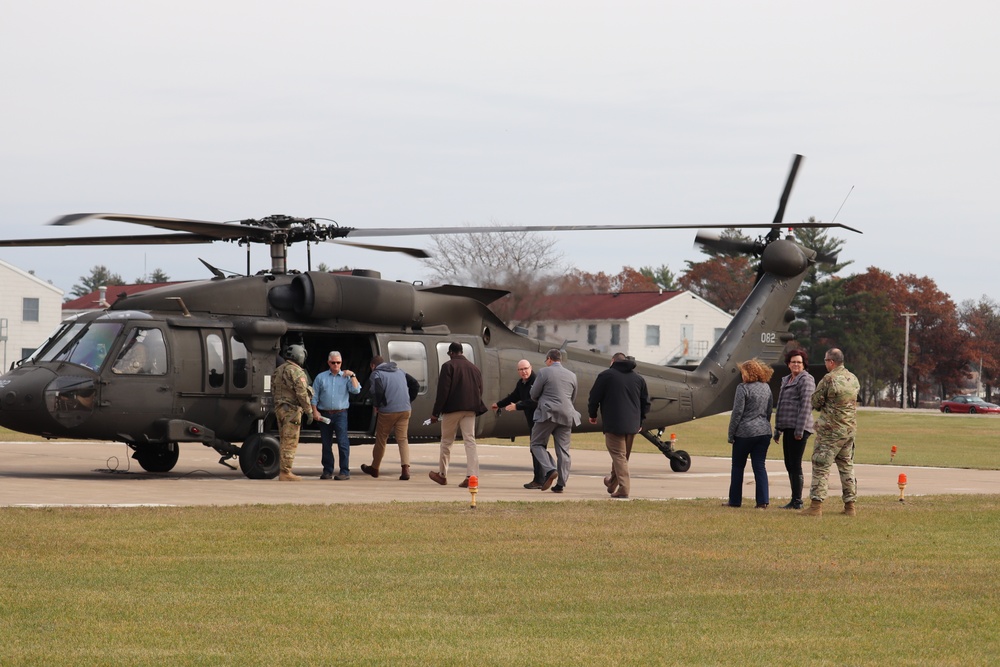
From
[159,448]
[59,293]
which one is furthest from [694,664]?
[59,293]

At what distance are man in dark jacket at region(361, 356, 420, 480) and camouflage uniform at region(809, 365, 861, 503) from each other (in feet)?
21.7

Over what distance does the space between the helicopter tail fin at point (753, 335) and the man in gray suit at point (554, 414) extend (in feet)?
21.6

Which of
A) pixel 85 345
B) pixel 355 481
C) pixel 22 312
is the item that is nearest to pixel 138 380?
pixel 85 345

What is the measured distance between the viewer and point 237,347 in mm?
19641

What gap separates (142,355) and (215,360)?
43.2 inches

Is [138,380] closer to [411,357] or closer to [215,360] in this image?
[215,360]

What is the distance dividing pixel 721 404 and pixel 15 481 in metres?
12.6

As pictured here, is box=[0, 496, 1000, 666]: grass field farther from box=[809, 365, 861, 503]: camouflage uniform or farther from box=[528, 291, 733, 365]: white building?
box=[528, 291, 733, 365]: white building

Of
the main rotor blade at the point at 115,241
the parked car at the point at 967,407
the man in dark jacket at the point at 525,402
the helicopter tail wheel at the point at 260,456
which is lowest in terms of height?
the parked car at the point at 967,407

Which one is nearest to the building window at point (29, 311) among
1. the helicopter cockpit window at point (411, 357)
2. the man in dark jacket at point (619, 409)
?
the helicopter cockpit window at point (411, 357)

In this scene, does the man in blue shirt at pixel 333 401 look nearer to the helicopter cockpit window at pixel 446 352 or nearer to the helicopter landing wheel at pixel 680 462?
the helicopter cockpit window at pixel 446 352

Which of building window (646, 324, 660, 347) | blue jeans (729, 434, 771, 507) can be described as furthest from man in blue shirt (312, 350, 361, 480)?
building window (646, 324, 660, 347)

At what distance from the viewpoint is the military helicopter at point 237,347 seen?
60.0 ft

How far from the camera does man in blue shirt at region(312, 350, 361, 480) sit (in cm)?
1952
